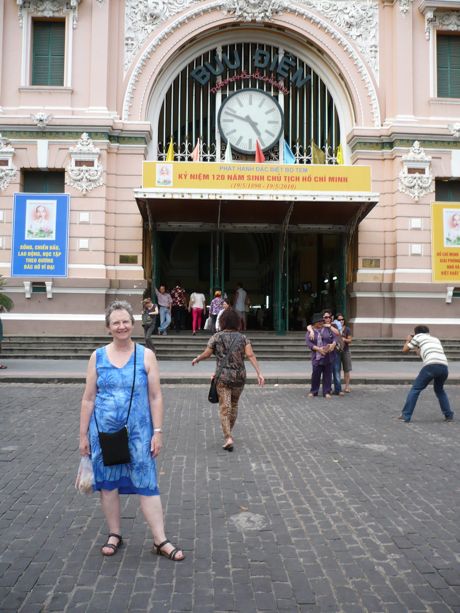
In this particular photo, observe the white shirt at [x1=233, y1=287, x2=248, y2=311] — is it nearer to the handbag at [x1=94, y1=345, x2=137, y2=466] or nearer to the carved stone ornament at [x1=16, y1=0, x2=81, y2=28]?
the carved stone ornament at [x1=16, y1=0, x2=81, y2=28]

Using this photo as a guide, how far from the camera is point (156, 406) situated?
4211mm

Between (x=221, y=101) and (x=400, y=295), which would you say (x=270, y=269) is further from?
(x=221, y=101)

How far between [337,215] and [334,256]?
8.62ft

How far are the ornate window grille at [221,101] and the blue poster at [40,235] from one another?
174 inches

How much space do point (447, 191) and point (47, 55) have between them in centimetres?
1461

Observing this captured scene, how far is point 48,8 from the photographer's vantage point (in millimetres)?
20359

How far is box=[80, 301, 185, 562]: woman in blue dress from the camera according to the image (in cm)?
411

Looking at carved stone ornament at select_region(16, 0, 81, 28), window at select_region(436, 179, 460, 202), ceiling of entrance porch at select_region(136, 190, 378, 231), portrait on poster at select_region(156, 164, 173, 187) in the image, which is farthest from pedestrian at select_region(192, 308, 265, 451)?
carved stone ornament at select_region(16, 0, 81, 28)

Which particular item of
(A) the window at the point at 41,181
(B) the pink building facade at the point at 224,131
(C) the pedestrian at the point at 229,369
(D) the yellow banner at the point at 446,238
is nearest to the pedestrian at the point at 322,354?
(C) the pedestrian at the point at 229,369

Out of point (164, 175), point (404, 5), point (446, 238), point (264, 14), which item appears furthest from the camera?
point (264, 14)

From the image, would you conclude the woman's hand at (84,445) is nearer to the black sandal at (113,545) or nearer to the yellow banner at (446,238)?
the black sandal at (113,545)

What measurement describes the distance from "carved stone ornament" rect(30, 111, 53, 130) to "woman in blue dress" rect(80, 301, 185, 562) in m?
17.4

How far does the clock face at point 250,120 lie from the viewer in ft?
70.9

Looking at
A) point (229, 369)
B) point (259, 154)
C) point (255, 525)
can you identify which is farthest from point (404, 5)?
point (255, 525)
